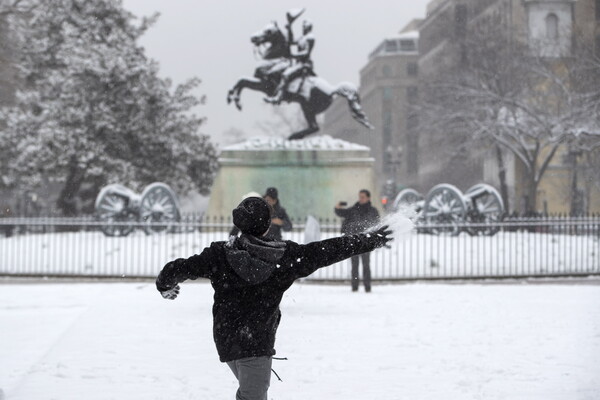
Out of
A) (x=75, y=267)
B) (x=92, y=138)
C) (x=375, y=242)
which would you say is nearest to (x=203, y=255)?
(x=375, y=242)

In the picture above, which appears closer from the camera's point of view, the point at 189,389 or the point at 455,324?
the point at 189,389

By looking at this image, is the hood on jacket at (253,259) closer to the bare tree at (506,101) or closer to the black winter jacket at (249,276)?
the black winter jacket at (249,276)

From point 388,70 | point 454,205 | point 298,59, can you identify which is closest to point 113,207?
point 298,59

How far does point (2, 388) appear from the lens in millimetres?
7156

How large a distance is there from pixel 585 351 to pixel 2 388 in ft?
17.0

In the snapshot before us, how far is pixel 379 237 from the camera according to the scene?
15.0 ft

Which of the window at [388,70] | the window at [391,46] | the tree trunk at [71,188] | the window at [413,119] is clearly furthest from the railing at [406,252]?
the window at [391,46]

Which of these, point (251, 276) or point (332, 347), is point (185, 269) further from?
point (332, 347)

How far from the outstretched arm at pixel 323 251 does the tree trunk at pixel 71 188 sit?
32008 millimetres

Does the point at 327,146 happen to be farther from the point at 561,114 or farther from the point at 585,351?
the point at 585,351

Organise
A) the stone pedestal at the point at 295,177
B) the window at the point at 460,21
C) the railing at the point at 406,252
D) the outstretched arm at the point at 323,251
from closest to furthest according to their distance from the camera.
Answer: the outstretched arm at the point at 323,251 < the railing at the point at 406,252 < the stone pedestal at the point at 295,177 < the window at the point at 460,21

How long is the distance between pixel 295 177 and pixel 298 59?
126 inches

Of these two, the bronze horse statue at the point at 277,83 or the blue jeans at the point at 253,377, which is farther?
the bronze horse statue at the point at 277,83

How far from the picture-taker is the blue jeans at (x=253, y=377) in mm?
4355
